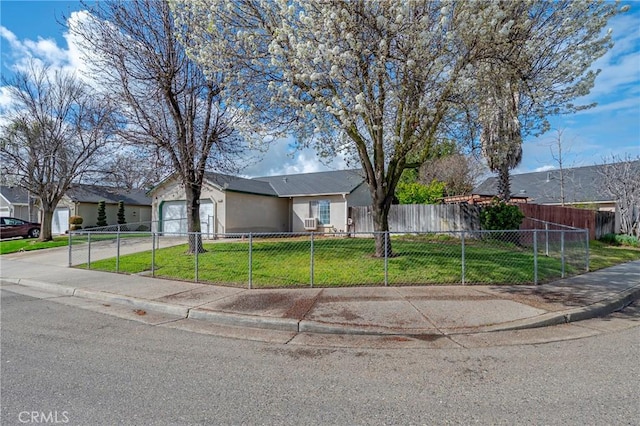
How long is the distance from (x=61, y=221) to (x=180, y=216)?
15451 mm

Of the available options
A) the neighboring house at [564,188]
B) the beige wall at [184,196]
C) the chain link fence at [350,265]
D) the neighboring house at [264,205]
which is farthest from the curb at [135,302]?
the neighboring house at [564,188]

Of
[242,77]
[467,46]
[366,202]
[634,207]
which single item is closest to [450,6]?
[467,46]

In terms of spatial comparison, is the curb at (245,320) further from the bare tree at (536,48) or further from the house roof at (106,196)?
the house roof at (106,196)

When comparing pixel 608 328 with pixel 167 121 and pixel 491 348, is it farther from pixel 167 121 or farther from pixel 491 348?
pixel 167 121

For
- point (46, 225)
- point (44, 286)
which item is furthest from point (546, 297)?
point (46, 225)

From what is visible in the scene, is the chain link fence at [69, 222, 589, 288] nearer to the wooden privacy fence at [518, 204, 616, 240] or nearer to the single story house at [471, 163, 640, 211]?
the wooden privacy fence at [518, 204, 616, 240]

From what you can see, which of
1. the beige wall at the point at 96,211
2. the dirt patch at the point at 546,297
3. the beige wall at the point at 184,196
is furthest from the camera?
the beige wall at the point at 96,211

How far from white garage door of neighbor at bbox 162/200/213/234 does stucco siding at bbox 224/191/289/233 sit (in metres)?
1.32

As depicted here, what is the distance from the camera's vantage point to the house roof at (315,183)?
22562mm

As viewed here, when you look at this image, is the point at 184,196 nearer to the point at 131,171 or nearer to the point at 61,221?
the point at 131,171

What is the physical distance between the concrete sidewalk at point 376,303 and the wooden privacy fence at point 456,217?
7.92 meters

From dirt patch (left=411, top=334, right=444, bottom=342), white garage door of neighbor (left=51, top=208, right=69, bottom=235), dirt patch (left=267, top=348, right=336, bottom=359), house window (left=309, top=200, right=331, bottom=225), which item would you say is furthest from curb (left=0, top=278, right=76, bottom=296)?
white garage door of neighbor (left=51, top=208, right=69, bottom=235)

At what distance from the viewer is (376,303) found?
6.72m

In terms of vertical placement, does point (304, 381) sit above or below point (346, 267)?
below
